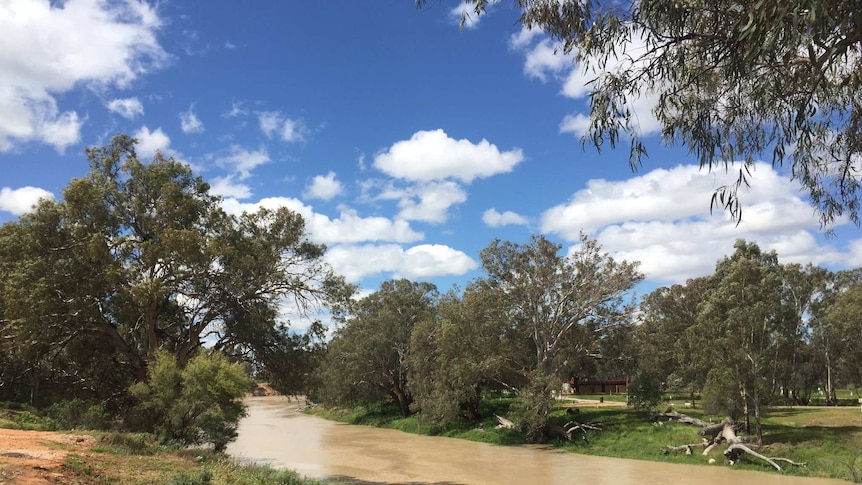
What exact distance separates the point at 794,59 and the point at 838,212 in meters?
3.42

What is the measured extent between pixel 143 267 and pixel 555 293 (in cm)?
2221

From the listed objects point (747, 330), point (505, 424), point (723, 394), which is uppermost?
point (747, 330)

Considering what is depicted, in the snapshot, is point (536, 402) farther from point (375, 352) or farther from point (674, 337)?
point (674, 337)

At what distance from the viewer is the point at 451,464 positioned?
90.2ft

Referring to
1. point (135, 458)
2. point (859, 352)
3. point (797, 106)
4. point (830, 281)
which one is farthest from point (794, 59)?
point (830, 281)

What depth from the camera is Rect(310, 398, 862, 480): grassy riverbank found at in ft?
72.9

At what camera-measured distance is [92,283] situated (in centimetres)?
1930

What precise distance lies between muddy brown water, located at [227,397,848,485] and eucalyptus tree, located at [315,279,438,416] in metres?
4.92

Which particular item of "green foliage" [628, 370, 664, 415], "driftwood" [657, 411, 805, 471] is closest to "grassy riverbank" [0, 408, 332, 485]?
"driftwood" [657, 411, 805, 471]

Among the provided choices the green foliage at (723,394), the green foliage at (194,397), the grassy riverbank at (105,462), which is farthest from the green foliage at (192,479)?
the green foliage at (723,394)

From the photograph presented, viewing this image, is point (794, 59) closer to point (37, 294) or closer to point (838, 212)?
point (838, 212)

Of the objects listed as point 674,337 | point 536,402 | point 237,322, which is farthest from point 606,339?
point 237,322

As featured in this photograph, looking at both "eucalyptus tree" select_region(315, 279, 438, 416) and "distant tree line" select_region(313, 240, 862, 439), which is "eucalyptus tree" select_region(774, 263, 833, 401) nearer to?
"distant tree line" select_region(313, 240, 862, 439)

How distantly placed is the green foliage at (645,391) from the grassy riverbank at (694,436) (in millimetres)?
847
